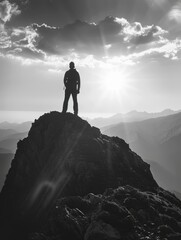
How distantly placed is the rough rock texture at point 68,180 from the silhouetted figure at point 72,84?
5.64 ft

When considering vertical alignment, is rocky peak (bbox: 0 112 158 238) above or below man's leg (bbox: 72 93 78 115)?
below

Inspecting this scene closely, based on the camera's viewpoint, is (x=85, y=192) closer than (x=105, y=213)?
No

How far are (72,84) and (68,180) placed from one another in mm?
12429

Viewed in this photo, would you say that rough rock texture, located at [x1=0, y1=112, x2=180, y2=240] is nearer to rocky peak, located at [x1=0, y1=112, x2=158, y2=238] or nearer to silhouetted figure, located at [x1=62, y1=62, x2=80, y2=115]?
rocky peak, located at [x1=0, y1=112, x2=158, y2=238]

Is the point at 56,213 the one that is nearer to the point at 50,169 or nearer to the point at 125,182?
the point at 125,182

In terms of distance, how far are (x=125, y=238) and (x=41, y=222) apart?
813 centimetres

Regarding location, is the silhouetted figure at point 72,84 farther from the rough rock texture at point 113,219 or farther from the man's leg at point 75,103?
the rough rock texture at point 113,219

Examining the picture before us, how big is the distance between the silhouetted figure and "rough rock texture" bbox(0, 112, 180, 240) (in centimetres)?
172

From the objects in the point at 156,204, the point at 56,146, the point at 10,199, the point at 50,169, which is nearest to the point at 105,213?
the point at 156,204

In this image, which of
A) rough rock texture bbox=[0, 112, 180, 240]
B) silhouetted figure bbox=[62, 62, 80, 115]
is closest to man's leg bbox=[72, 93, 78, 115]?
silhouetted figure bbox=[62, 62, 80, 115]

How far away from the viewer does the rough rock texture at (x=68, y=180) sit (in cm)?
1227

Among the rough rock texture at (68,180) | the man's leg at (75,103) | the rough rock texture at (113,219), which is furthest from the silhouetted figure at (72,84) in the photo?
the rough rock texture at (113,219)

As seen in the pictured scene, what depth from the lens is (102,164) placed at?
20172 mm

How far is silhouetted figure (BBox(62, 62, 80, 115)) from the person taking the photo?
1080 inches
